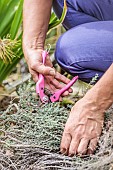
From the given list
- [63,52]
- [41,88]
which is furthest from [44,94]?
[63,52]

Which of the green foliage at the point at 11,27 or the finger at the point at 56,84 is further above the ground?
the green foliage at the point at 11,27

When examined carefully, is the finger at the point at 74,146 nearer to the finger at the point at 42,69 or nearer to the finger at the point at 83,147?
the finger at the point at 83,147

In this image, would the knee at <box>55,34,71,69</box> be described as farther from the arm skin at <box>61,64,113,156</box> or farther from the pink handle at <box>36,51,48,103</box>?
the arm skin at <box>61,64,113,156</box>

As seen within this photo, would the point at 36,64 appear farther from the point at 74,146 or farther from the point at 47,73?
the point at 74,146

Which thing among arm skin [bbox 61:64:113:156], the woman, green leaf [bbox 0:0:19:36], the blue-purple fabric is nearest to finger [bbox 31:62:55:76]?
the woman

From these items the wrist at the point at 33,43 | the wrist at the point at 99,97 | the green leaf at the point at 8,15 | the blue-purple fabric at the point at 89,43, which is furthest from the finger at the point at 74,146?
the green leaf at the point at 8,15

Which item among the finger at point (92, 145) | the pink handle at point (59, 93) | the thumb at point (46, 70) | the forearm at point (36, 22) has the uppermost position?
the forearm at point (36, 22)

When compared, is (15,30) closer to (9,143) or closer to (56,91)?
(56,91)

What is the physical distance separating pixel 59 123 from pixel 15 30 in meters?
0.77

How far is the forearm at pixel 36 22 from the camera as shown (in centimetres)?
197

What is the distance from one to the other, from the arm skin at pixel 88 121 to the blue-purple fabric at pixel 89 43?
0.25 meters

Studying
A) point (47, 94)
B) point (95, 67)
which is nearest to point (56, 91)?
point (47, 94)

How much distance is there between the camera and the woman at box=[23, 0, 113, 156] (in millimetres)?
1573

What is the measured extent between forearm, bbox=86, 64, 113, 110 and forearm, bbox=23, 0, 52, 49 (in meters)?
0.45
